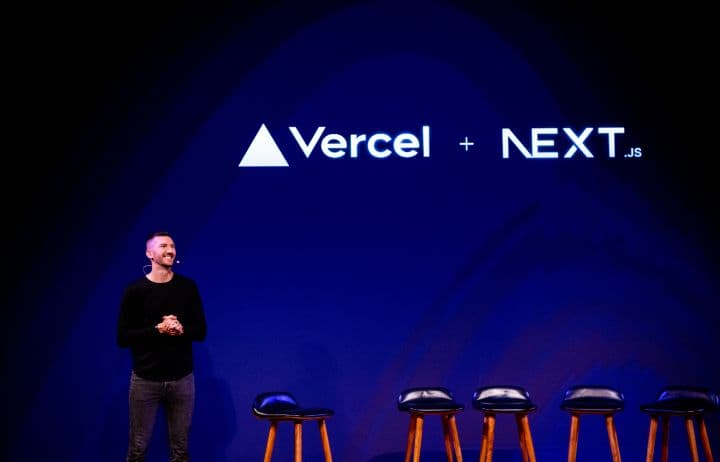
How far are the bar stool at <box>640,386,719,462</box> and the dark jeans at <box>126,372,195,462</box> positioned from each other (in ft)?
9.10

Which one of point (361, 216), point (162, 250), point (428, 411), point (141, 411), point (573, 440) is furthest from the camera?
point (361, 216)

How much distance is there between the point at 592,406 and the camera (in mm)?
5125

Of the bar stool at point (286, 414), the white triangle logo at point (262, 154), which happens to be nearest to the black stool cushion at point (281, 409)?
the bar stool at point (286, 414)

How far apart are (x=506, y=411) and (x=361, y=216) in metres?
1.75

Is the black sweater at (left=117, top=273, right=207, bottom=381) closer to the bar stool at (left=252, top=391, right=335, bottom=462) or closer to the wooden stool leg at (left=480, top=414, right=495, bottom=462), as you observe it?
the bar stool at (left=252, top=391, right=335, bottom=462)

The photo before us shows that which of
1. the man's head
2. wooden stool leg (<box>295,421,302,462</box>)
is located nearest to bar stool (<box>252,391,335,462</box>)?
wooden stool leg (<box>295,421,302,462</box>)

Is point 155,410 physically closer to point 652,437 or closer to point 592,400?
point 592,400

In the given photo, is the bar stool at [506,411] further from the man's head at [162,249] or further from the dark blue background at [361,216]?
the man's head at [162,249]

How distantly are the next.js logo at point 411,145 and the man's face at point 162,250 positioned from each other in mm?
1166

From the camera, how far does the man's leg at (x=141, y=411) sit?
191 inches

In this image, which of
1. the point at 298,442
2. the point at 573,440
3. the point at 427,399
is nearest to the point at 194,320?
the point at 298,442

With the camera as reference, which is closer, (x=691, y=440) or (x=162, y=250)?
(x=162, y=250)

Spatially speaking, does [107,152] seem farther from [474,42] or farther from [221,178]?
[474,42]

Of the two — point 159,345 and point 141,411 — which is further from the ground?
point 159,345
